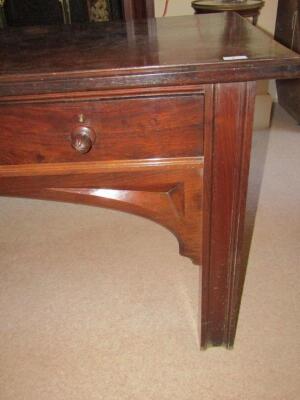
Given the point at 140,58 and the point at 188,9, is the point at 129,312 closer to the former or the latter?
the point at 140,58

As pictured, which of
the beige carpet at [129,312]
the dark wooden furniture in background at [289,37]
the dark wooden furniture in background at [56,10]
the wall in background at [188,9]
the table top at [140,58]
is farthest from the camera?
the wall in background at [188,9]

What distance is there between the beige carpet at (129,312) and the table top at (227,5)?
2.89ft

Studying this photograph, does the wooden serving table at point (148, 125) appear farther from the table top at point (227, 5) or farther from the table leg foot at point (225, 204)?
the table top at point (227, 5)

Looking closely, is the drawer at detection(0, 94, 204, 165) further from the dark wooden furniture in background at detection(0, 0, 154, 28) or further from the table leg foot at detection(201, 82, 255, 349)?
the dark wooden furniture in background at detection(0, 0, 154, 28)

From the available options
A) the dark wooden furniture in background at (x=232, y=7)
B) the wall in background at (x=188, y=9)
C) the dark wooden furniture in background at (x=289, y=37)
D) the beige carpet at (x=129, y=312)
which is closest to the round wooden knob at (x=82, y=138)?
the beige carpet at (x=129, y=312)

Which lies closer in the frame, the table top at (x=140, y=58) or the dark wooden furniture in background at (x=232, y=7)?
the table top at (x=140, y=58)

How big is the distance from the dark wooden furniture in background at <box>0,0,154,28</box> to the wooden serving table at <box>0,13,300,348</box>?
150cm

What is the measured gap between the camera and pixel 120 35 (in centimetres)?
80

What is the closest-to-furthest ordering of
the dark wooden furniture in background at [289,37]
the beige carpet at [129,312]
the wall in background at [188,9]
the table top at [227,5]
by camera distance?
the beige carpet at [129,312]
the table top at [227,5]
the dark wooden furniture in background at [289,37]
the wall in background at [188,9]

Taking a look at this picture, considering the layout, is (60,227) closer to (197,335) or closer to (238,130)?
(197,335)

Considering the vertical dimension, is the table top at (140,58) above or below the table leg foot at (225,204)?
above

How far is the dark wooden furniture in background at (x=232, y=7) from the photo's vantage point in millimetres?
1716

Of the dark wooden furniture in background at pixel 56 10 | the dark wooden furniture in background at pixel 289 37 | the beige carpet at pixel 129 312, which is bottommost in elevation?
the beige carpet at pixel 129 312

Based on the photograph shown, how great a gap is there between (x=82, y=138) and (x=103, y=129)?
1.5 inches
